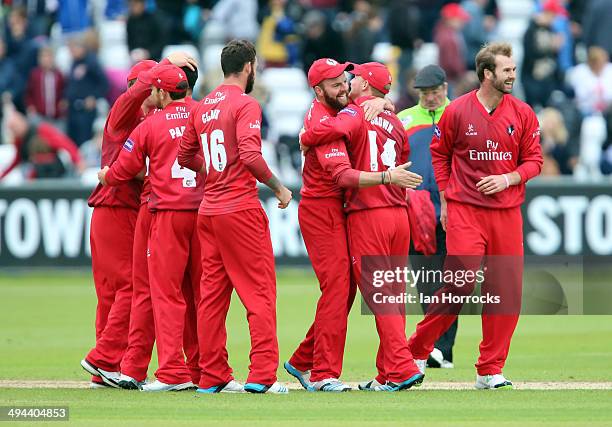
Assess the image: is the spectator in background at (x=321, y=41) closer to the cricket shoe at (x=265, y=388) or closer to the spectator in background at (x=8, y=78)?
the spectator in background at (x=8, y=78)

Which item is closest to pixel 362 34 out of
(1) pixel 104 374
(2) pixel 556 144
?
(2) pixel 556 144

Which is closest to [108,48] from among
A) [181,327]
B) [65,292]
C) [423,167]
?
[65,292]

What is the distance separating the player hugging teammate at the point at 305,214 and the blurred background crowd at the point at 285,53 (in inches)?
446

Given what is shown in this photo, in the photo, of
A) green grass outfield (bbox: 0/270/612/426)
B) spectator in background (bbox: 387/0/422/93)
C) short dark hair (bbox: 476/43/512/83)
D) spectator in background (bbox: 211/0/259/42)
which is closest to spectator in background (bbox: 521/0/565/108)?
spectator in background (bbox: 387/0/422/93)

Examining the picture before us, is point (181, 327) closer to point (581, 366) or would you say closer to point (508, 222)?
point (508, 222)

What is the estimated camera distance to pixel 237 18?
2620 centimetres

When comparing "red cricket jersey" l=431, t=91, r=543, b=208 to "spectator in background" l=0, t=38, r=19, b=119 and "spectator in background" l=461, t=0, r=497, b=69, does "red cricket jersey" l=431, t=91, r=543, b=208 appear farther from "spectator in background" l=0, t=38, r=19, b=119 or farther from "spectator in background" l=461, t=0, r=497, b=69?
"spectator in background" l=0, t=38, r=19, b=119

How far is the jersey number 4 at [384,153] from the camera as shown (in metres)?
11.2

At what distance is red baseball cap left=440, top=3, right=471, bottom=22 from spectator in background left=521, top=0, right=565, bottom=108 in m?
1.17

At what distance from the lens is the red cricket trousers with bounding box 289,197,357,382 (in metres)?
11.3

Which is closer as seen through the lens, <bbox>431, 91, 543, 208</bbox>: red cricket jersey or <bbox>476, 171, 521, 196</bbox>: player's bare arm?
<bbox>476, 171, 521, 196</bbox>: player's bare arm

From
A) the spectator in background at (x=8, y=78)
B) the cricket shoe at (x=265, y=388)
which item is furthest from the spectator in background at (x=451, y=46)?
the cricket shoe at (x=265, y=388)

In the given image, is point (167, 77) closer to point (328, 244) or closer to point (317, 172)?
point (317, 172)

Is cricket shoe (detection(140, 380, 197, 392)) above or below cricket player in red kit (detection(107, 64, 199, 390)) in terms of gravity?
below
